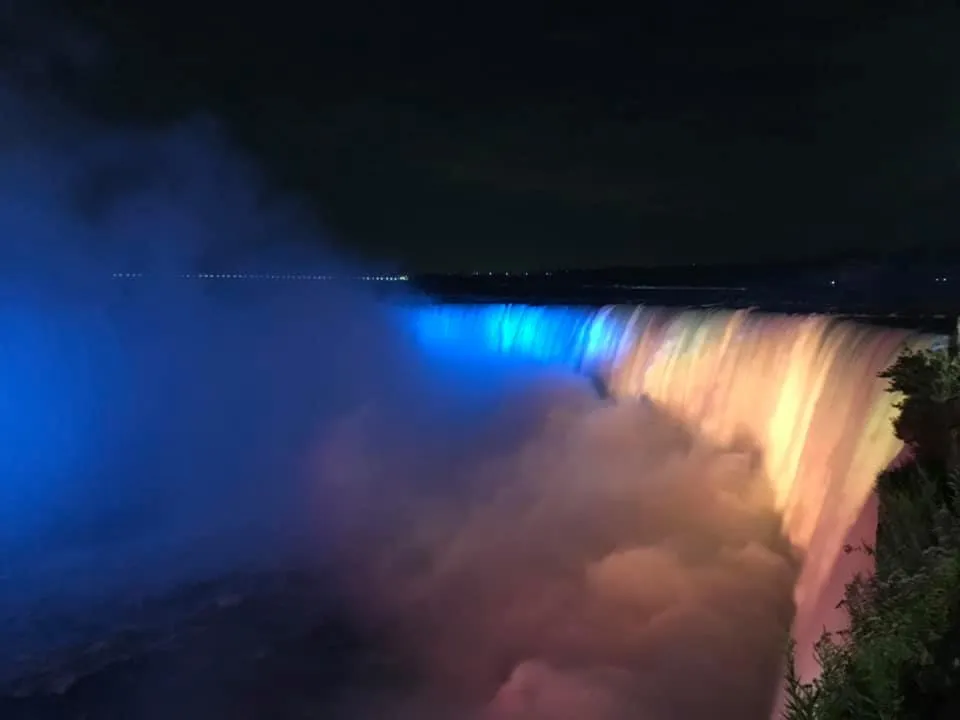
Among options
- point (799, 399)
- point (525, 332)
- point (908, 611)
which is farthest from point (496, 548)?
point (525, 332)

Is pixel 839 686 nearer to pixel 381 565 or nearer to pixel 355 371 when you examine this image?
pixel 381 565

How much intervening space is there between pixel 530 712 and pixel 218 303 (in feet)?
66.6

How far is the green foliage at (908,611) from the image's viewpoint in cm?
312

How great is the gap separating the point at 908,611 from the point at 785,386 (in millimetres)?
7318

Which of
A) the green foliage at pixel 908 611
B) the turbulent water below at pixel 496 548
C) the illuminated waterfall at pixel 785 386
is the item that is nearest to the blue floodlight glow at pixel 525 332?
the illuminated waterfall at pixel 785 386

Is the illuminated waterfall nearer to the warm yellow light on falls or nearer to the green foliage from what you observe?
the warm yellow light on falls

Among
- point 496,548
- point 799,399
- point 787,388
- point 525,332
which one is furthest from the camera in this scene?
point 525,332

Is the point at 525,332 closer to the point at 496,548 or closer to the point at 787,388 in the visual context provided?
the point at 787,388

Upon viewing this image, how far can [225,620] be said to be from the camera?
30.0 ft

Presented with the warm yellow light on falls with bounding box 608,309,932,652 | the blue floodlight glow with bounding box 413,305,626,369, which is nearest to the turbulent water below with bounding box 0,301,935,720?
the warm yellow light on falls with bounding box 608,309,932,652

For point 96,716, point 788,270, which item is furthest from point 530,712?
point 788,270

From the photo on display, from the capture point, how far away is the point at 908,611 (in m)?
3.47

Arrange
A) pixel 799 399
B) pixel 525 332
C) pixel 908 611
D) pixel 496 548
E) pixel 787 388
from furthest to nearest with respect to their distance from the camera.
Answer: pixel 525 332 → pixel 787 388 → pixel 496 548 → pixel 799 399 → pixel 908 611

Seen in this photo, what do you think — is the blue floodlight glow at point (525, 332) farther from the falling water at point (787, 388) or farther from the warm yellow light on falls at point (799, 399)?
the warm yellow light on falls at point (799, 399)
